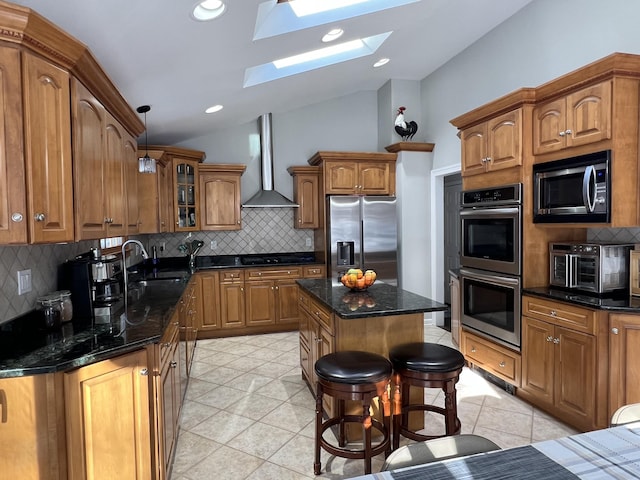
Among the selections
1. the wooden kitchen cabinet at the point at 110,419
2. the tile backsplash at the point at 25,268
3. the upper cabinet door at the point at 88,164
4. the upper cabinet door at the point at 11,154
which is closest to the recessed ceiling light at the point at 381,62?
the upper cabinet door at the point at 88,164

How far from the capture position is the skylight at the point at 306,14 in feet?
8.72

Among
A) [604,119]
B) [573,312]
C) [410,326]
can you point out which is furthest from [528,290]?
[604,119]

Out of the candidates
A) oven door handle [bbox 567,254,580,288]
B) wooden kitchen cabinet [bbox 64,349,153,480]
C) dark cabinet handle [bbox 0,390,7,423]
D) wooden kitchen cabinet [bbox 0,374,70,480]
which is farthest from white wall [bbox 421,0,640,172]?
dark cabinet handle [bbox 0,390,7,423]

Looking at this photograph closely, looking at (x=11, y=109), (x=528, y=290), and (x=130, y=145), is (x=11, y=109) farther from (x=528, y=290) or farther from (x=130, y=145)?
(x=528, y=290)

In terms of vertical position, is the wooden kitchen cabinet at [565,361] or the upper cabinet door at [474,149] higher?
the upper cabinet door at [474,149]

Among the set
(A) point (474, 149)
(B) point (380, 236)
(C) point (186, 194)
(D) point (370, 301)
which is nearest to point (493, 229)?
(A) point (474, 149)

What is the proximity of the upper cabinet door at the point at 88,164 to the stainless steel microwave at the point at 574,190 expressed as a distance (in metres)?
2.92

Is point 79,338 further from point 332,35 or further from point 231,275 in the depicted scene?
point 231,275

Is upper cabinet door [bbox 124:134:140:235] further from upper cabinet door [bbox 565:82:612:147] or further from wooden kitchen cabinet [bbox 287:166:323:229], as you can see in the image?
upper cabinet door [bbox 565:82:612:147]

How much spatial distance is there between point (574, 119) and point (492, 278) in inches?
52.0

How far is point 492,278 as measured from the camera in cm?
329

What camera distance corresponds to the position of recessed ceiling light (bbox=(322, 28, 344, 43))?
3.14 meters

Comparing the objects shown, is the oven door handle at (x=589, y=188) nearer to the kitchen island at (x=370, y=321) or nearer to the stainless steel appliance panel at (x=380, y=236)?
the kitchen island at (x=370, y=321)

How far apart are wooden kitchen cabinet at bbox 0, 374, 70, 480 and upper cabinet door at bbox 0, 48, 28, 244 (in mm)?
562
